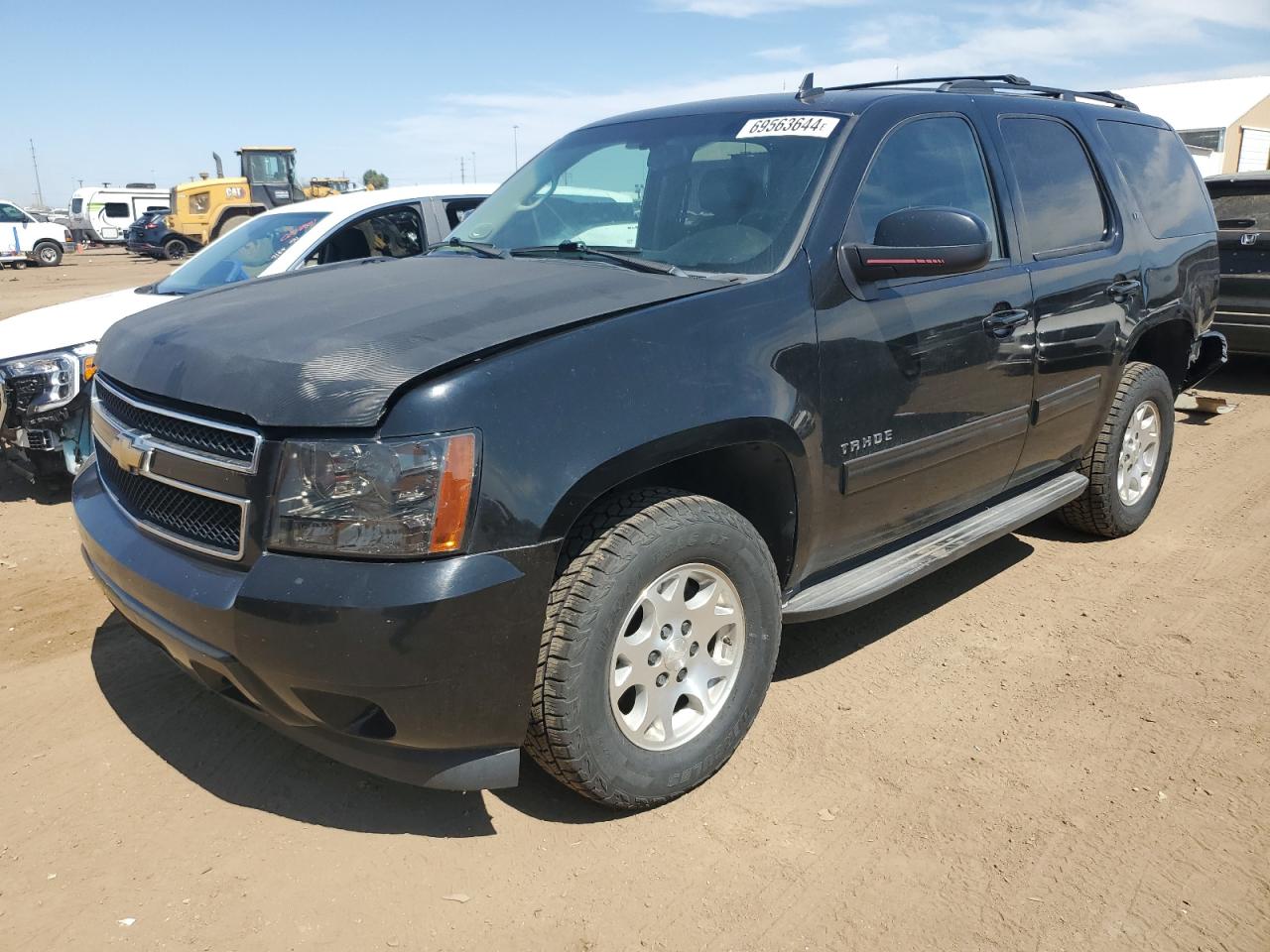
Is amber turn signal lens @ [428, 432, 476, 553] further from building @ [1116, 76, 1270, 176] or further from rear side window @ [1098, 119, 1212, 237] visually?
building @ [1116, 76, 1270, 176]

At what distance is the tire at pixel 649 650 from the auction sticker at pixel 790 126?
1.37 meters

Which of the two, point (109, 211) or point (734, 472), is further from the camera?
point (109, 211)

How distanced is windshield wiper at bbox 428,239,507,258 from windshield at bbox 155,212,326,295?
247 centimetres

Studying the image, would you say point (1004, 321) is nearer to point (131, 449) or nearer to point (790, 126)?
point (790, 126)

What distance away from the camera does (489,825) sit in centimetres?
279

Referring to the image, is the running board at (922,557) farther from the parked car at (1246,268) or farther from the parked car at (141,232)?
the parked car at (141,232)

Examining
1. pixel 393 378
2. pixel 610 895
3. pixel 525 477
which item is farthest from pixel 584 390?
pixel 610 895

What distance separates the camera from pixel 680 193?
11.3ft

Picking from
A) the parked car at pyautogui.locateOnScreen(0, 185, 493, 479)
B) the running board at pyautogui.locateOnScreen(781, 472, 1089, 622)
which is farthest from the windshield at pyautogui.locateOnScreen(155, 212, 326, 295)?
the running board at pyautogui.locateOnScreen(781, 472, 1089, 622)

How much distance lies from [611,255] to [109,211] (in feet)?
153

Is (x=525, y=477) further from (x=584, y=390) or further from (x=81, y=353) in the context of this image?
(x=81, y=353)

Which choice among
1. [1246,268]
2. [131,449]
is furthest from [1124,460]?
[1246,268]

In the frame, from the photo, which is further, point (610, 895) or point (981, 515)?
point (981, 515)

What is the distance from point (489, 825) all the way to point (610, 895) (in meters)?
0.45
